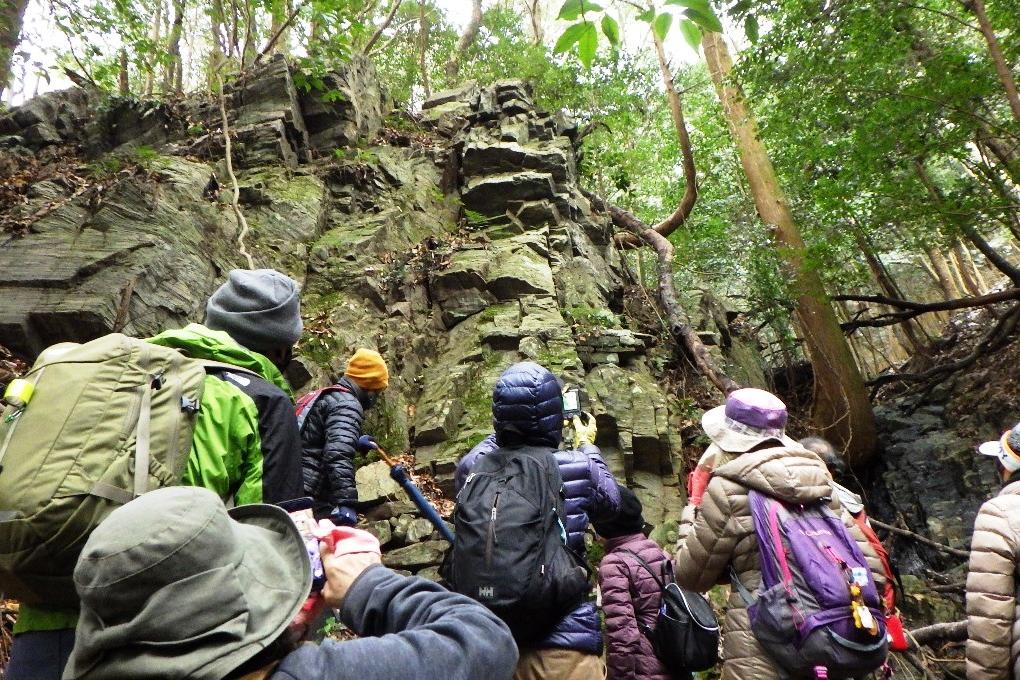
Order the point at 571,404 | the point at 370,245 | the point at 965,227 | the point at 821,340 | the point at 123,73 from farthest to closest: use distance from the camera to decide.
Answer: the point at 123,73 < the point at 821,340 < the point at 370,245 < the point at 965,227 < the point at 571,404

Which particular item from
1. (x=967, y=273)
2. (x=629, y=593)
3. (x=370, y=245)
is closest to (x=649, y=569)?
(x=629, y=593)

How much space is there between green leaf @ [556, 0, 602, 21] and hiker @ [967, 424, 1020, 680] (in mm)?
2832

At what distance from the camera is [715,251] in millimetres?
12555

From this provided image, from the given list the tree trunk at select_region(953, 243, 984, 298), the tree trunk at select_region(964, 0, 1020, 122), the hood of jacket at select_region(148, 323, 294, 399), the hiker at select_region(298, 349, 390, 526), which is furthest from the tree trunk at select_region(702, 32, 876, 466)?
the hood of jacket at select_region(148, 323, 294, 399)

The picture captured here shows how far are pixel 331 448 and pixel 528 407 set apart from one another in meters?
1.89

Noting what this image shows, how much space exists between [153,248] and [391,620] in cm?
669

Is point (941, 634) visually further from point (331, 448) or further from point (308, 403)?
point (308, 403)

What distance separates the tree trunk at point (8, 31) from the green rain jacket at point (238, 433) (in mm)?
8484

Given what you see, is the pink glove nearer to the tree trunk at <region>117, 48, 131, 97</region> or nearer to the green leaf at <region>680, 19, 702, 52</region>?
the green leaf at <region>680, 19, 702, 52</region>

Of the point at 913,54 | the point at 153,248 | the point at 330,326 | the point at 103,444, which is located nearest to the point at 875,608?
the point at 103,444

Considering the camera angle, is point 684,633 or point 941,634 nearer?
point 684,633

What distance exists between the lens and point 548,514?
2.46m

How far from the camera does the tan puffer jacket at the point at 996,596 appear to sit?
9.36 feet

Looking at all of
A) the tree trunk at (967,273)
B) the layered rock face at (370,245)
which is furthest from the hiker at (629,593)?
the tree trunk at (967,273)
